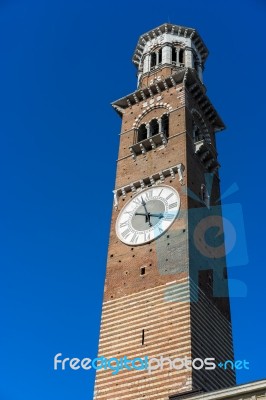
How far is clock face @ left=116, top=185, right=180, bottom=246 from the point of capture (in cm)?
2127

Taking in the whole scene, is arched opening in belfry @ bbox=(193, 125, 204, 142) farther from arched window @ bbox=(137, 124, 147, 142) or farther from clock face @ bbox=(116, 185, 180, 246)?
clock face @ bbox=(116, 185, 180, 246)

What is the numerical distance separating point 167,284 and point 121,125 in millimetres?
10547

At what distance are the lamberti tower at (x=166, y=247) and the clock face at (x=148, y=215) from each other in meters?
0.05

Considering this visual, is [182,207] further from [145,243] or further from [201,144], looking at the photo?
[201,144]

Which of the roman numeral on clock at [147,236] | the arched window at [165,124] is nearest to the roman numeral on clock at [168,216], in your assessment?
the roman numeral on clock at [147,236]

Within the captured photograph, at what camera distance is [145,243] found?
69.0ft

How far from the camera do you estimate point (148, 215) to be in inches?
864

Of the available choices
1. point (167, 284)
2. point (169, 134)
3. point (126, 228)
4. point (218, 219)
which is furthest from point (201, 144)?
point (167, 284)

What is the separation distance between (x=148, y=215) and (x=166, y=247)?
6.52 feet

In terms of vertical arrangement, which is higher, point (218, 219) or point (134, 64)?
point (134, 64)

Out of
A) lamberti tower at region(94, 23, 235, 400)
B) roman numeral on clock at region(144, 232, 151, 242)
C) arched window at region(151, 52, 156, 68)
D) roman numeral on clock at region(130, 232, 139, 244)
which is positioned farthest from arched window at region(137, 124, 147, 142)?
roman numeral on clock at region(144, 232, 151, 242)

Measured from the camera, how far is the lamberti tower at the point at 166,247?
17672mm

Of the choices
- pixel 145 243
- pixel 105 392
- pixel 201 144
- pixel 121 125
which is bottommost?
pixel 105 392

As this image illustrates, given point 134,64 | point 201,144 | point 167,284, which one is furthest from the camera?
point 134,64
